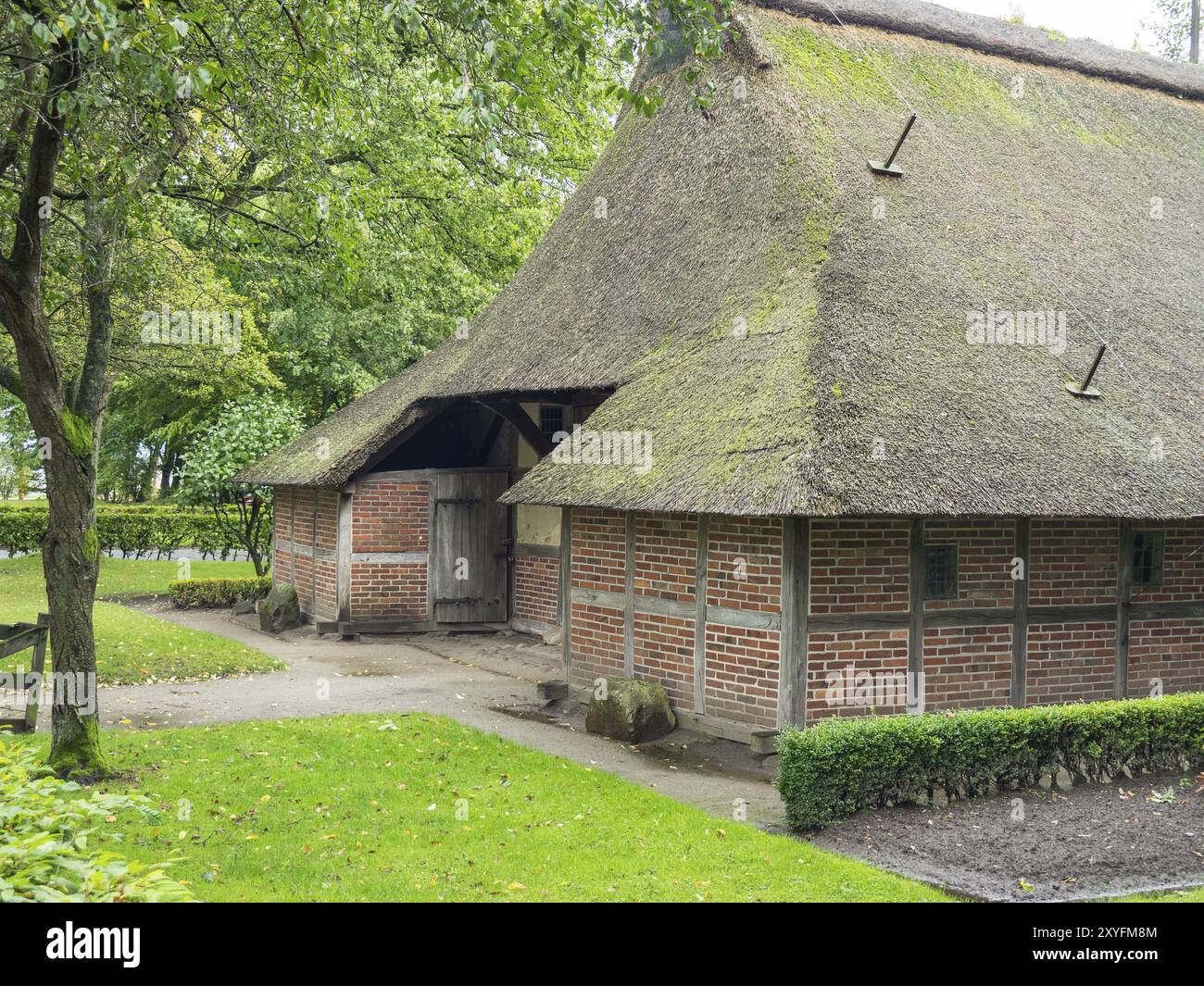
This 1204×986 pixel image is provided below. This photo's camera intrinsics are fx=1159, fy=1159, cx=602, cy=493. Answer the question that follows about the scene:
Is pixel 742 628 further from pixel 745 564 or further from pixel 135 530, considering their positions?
pixel 135 530

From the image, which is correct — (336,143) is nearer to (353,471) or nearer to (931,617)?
(353,471)

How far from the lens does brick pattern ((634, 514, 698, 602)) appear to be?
1076 centimetres

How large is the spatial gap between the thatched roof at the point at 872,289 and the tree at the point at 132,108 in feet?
10.0

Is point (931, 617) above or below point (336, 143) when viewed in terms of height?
below

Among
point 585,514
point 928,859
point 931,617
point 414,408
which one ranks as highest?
point 414,408

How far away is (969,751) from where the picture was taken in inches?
323

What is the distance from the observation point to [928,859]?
23.2ft

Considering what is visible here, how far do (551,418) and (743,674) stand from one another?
702 cm

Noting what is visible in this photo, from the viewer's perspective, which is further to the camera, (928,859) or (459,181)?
(459,181)

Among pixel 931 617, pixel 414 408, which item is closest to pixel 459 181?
pixel 414 408

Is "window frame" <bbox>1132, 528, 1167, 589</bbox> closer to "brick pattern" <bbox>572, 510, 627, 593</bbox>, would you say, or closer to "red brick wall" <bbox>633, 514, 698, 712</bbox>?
"red brick wall" <bbox>633, 514, 698, 712</bbox>

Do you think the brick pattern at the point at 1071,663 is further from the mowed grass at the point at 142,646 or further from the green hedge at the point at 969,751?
the mowed grass at the point at 142,646

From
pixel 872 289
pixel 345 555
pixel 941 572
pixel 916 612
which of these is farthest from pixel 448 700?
pixel 872 289

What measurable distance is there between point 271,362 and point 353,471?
37.3 ft
